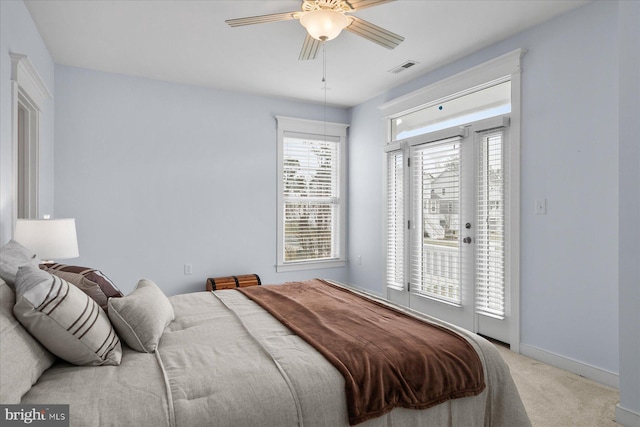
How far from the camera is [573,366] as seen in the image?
111 inches

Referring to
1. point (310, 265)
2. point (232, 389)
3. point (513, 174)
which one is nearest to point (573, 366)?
point (513, 174)

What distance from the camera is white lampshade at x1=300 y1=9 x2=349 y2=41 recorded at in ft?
7.54

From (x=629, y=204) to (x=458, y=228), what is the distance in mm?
1678

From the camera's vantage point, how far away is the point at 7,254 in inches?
67.2

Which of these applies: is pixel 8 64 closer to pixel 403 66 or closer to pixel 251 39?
pixel 251 39

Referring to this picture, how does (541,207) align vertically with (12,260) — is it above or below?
above

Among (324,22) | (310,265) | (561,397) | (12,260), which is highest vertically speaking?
(324,22)

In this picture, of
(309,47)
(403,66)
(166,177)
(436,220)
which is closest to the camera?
(309,47)

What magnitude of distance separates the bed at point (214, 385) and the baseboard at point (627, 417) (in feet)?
3.13

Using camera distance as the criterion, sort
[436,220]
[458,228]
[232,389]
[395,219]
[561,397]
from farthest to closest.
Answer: [395,219] → [436,220] → [458,228] → [561,397] → [232,389]

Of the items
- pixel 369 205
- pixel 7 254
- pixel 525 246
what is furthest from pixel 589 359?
pixel 7 254

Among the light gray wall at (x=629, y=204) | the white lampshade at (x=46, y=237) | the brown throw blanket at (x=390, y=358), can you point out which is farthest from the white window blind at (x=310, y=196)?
the light gray wall at (x=629, y=204)

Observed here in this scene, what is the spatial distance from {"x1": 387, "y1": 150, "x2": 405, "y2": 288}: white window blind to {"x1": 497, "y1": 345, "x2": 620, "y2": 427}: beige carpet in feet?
5.69

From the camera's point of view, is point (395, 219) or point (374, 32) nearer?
point (374, 32)
